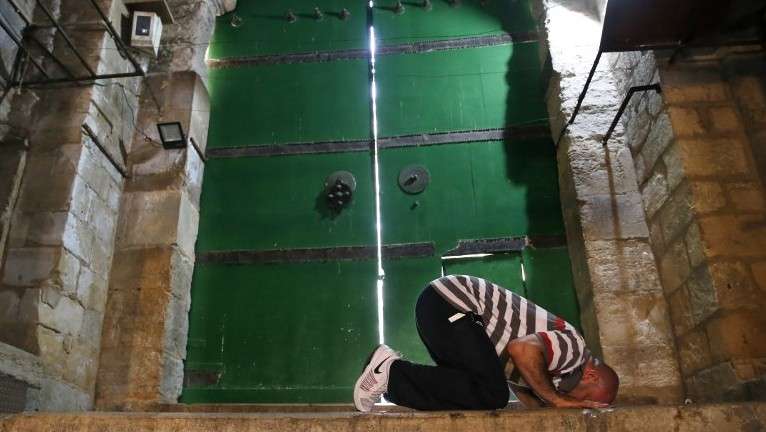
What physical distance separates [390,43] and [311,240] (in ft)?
5.91

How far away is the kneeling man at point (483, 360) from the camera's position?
6.65 ft

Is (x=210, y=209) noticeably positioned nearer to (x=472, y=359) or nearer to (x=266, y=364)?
(x=266, y=364)

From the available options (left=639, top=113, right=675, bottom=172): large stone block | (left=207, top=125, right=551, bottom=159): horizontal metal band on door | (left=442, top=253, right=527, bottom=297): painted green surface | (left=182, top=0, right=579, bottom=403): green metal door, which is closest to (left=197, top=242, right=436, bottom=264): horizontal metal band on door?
(left=182, top=0, right=579, bottom=403): green metal door

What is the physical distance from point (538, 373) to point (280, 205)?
2.60m

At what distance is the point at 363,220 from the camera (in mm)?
4043

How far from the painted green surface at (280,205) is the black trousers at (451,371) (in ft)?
6.05

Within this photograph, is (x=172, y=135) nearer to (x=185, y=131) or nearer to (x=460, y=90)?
(x=185, y=131)

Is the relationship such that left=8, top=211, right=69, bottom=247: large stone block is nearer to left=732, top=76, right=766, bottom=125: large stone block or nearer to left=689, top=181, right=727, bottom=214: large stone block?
left=689, top=181, right=727, bottom=214: large stone block

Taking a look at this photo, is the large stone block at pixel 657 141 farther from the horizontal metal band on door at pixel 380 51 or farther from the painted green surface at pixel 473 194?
the horizontal metal band on door at pixel 380 51

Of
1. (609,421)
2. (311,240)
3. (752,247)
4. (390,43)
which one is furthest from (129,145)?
(752,247)

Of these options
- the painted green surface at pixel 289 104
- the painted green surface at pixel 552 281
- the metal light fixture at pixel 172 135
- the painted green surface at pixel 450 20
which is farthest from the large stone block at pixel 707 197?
the metal light fixture at pixel 172 135

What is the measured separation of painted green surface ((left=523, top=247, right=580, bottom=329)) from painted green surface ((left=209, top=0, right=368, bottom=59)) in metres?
2.25

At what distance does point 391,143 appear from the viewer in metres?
4.27

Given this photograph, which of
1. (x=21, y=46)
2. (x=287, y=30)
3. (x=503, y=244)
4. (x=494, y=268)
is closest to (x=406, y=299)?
(x=494, y=268)
